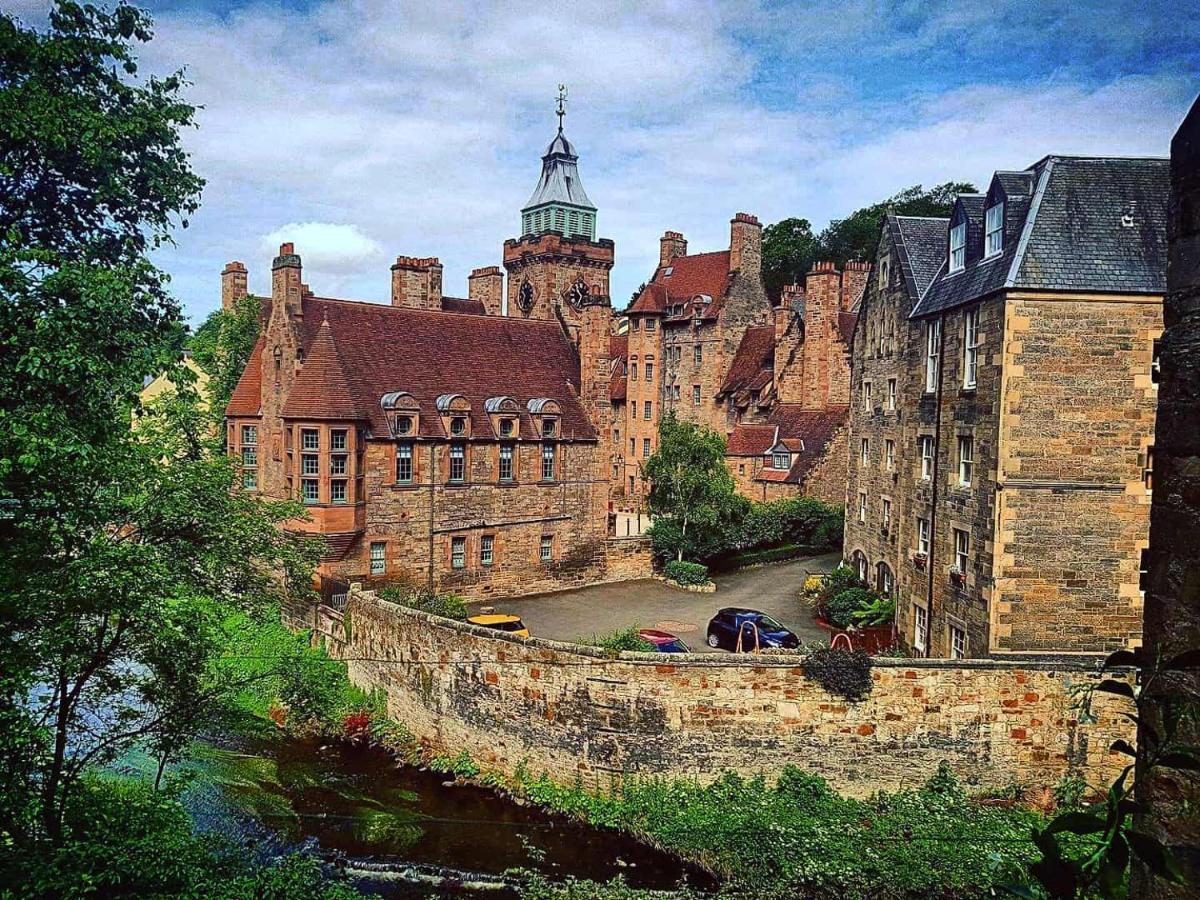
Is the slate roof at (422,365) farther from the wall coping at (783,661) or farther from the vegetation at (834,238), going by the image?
the vegetation at (834,238)

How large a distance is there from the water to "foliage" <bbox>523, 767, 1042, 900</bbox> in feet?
1.85

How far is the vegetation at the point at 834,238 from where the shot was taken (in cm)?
6531

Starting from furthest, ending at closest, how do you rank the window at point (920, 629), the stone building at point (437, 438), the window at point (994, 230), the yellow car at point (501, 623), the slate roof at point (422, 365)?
1. the slate roof at point (422, 365)
2. the stone building at point (437, 438)
3. the yellow car at point (501, 623)
4. the window at point (920, 629)
5. the window at point (994, 230)

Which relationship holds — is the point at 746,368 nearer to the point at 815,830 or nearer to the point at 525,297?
the point at 525,297

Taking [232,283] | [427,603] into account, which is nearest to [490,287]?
[232,283]

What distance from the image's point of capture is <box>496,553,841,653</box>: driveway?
2697 centimetres

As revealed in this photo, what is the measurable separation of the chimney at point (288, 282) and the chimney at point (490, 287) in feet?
64.6

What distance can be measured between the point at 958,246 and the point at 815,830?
1484 cm

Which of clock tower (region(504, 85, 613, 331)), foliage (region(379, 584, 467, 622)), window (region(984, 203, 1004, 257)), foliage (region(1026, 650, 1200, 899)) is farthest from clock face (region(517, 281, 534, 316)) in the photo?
foliage (region(1026, 650, 1200, 899))

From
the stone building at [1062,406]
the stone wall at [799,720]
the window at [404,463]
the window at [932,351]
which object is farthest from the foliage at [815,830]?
the window at [404,463]

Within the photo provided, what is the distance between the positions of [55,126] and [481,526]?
22.7 metres

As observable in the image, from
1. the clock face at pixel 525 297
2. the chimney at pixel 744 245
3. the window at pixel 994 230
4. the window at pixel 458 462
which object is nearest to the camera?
the window at pixel 994 230

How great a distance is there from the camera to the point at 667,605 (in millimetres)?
30594

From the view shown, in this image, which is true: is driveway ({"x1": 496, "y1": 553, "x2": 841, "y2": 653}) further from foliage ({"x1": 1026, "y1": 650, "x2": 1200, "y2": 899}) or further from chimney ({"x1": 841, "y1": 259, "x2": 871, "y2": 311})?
foliage ({"x1": 1026, "y1": 650, "x2": 1200, "y2": 899})
